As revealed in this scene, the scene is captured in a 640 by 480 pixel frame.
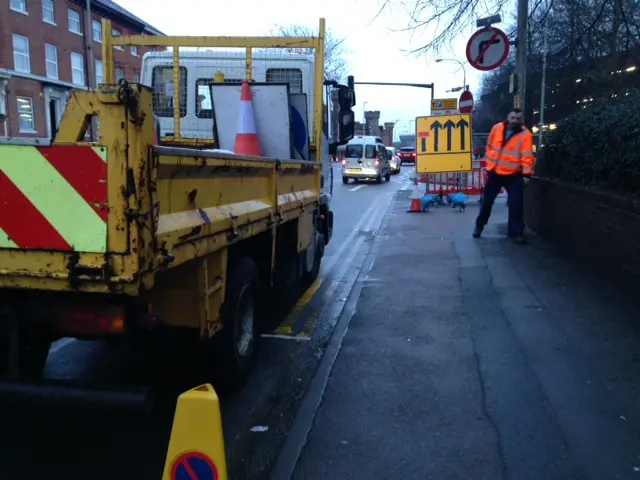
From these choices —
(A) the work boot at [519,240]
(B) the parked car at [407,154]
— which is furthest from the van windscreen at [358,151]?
(B) the parked car at [407,154]

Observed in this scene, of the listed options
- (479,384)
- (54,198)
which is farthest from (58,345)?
(479,384)

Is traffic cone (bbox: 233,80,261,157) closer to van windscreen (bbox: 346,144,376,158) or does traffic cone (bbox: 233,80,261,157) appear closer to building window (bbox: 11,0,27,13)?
van windscreen (bbox: 346,144,376,158)

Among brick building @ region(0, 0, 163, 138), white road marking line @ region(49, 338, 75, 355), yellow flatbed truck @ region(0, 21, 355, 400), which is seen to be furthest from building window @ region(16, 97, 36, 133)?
yellow flatbed truck @ region(0, 21, 355, 400)

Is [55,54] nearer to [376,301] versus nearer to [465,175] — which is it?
[465,175]

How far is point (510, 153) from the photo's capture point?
9.45 m

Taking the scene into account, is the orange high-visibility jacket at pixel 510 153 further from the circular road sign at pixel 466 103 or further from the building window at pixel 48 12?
the building window at pixel 48 12

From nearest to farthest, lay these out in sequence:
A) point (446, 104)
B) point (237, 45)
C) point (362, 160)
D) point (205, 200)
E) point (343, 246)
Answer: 1. point (205, 200)
2. point (237, 45)
3. point (343, 246)
4. point (446, 104)
5. point (362, 160)

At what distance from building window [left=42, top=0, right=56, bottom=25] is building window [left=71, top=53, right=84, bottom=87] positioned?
2.92m

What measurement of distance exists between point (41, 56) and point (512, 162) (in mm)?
35745

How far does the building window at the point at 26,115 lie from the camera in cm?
3597

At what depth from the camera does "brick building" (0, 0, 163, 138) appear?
34219 mm

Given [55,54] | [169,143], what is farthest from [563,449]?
[55,54]

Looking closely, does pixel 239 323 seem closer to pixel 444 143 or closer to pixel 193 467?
pixel 193 467

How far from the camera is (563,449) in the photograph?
3.35 m
